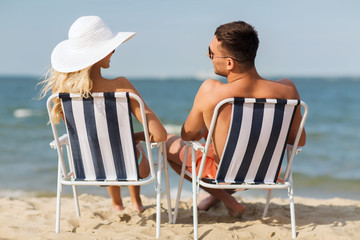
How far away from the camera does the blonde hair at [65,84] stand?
284 cm

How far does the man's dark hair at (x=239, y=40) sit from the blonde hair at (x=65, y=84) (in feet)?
3.06

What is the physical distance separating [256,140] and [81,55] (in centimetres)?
134

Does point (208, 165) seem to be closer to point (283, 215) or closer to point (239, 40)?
point (239, 40)

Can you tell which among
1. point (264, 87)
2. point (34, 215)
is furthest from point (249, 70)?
point (34, 215)

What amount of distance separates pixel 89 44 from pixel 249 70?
113cm

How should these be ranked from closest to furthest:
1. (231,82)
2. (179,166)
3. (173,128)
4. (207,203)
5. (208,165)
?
(231,82) < (208,165) < (179,166) < (207,203) < (173,128)

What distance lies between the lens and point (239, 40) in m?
2.81

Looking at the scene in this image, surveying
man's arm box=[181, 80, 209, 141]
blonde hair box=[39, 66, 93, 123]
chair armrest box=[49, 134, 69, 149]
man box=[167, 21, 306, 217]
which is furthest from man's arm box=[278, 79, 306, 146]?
chair armrest box=[49, 134, 69, 149]

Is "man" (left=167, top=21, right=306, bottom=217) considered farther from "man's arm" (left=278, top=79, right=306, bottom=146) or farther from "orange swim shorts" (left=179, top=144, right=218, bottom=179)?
"orange swim shorts" (left=179, top=144, right=218, bottom=179)

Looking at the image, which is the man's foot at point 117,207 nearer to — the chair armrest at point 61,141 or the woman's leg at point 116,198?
the woman's leg at point 116,198

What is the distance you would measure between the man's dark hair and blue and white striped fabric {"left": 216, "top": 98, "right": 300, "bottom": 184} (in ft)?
1.07

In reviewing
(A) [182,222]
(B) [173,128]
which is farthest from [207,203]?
(B) [173,128]

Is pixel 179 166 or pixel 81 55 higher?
pixel 81 55

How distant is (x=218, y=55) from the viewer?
2.92m
